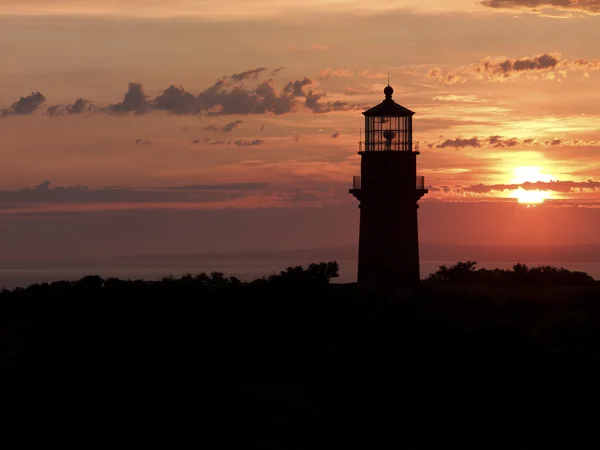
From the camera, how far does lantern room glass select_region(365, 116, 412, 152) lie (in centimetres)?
4550

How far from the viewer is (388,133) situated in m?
45.7

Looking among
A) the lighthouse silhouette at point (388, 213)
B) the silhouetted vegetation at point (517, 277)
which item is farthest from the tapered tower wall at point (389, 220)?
the silhouetted vegetation at point (517, 277)

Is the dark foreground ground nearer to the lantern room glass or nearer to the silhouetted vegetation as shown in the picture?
the lantern room glass

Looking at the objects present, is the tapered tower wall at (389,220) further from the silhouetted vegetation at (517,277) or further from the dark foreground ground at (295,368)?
the silhouetted vegetation at (517,277)

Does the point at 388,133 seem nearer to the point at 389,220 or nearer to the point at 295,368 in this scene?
the point at 389,220

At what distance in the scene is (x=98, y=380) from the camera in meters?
34.8

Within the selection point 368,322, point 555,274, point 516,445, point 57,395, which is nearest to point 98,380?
point 57,395

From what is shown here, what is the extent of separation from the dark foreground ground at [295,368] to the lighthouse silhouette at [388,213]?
1582 mm

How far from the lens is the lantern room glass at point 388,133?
45500mm

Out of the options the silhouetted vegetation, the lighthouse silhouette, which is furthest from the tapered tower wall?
the silhouetted vegetation

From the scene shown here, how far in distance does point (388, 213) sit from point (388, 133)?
3436 mm

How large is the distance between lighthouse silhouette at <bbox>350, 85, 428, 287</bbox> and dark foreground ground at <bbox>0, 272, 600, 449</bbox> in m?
1.58

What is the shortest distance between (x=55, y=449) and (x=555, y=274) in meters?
31.2

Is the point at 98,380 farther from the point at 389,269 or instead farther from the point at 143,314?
the point at 389,269
